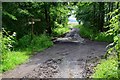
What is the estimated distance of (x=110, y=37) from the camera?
62.7 ft

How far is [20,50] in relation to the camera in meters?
14.0

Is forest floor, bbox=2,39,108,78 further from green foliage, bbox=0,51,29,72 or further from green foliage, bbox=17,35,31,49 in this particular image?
green foliage, bbox=17,35,31,49

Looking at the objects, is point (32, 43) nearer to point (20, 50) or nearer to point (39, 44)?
point (39, 44)

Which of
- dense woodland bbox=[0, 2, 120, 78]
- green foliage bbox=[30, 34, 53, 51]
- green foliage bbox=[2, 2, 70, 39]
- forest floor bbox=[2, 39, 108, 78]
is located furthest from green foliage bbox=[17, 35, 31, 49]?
forest floor bbox=[2, 39, 108, 78]

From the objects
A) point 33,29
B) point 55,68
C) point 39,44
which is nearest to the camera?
point 55,68

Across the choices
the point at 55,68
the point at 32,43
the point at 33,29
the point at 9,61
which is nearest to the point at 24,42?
the point at 32,43

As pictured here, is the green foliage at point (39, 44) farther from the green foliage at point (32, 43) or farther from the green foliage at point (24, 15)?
the green foliage at point (24, 15)

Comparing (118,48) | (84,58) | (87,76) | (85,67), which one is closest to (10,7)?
(84,58)

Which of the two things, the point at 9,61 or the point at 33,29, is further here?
the point at 33,29

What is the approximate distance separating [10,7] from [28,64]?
5991 millimetres

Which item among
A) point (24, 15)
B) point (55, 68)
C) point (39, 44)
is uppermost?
point (24, 15)

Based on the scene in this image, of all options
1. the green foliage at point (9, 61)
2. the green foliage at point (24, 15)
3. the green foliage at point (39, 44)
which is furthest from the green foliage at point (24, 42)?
the green foliage at point (9, 61)

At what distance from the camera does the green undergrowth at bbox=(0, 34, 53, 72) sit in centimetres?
1026

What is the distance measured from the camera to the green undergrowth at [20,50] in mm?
10258
